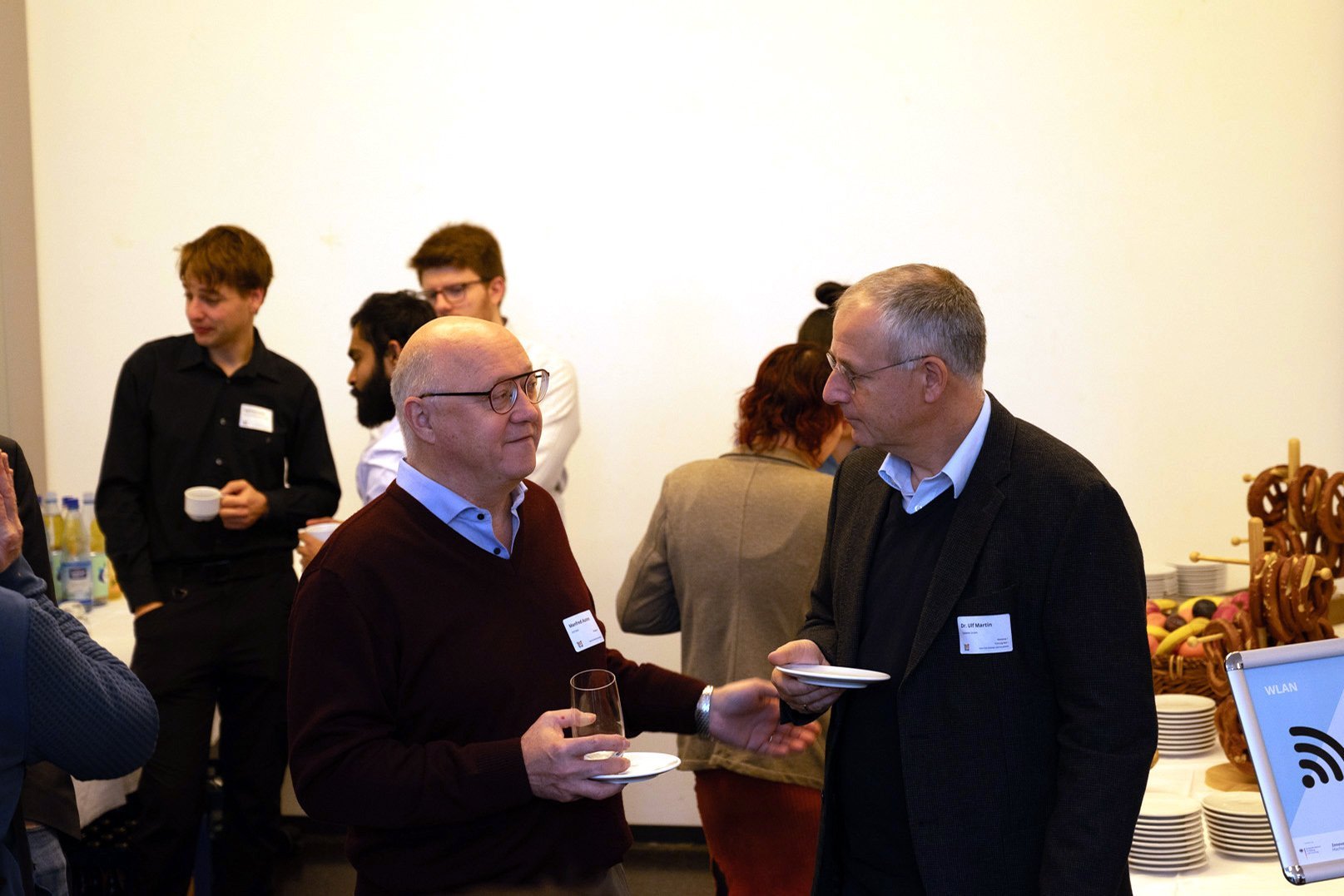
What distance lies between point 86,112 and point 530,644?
3.80m

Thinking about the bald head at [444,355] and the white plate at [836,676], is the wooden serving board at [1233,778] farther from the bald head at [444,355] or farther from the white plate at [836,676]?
the bald head at [444,355]

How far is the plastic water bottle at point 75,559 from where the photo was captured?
424 cm

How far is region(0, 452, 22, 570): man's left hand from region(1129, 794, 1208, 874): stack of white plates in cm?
178

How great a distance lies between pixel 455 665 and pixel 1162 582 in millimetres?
2735

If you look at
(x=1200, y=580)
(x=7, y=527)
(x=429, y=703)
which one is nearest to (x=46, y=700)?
(x=7, y=527)

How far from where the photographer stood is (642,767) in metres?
1.65

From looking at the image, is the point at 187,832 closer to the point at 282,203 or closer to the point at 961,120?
the point at 282,203

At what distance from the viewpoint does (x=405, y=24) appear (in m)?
4.51

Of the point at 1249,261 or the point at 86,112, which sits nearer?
the point at 1249,261

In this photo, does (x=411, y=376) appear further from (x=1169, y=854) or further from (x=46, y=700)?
(x=1169, y=854)

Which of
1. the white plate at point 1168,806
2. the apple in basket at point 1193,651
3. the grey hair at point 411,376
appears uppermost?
the grey hair at point 411,376

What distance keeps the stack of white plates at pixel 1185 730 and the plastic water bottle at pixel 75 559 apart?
341 cm

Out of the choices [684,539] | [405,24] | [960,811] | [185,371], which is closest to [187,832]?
[185,371]

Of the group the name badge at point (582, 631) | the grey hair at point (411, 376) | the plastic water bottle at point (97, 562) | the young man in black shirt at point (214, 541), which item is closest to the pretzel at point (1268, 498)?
the name badge at point (582, 631)
